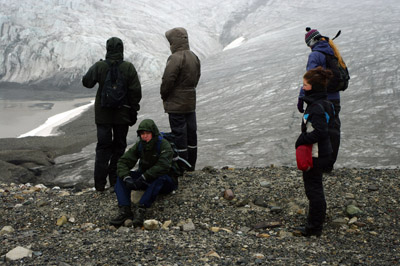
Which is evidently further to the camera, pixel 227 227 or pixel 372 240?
pixel 227 227

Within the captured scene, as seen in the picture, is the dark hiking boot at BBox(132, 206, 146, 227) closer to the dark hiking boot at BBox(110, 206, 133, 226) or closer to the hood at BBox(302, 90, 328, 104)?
the dark hiking boot at BBox(110, 206, 133, 226)

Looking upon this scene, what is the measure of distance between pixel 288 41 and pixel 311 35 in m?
14.2

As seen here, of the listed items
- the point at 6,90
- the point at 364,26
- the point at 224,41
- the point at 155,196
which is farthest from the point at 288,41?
the point at 155,196

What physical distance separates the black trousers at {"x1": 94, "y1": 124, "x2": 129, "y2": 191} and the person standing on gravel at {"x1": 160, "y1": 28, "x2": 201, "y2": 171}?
2.11 ft

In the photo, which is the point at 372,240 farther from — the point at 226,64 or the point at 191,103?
the point at 226,64

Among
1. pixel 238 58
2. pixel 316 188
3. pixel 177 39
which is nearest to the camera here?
pixel 316 188

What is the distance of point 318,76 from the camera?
3.92 metres

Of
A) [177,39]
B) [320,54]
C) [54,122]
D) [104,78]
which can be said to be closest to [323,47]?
[320,54]

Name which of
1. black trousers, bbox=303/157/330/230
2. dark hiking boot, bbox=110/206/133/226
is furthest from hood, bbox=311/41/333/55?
dark hiking boot, bbox=110/206/133/226

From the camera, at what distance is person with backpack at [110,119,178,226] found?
4652 millimetres

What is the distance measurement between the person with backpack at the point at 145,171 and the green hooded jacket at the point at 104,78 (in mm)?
611

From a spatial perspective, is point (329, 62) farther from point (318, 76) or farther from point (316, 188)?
point (316, 188)

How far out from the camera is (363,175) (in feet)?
18.6

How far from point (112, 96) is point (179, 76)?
2.99 ft
